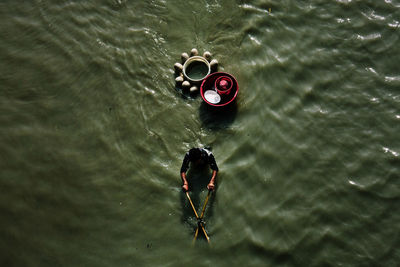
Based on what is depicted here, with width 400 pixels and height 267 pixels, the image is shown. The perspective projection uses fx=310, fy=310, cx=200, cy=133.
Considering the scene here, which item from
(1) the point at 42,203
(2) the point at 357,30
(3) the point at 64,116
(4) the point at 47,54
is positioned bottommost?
(1) the point at 42,203

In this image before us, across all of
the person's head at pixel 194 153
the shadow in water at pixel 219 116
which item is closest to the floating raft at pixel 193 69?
the shadow in water at pixel 219 116

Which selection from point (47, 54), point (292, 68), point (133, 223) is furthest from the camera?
point (47, 54)

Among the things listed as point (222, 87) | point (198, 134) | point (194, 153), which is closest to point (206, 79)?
point (222, 87)

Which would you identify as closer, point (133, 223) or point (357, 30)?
point (133, 223)

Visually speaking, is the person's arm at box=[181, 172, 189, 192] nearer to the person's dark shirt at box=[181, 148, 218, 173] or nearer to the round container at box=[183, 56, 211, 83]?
the person's dark shirt at box=[181, 148, 218, 173]

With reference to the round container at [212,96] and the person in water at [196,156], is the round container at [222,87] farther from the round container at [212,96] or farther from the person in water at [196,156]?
the person in water at [196,156]

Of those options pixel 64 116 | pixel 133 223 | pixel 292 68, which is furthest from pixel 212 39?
pixel 133 223

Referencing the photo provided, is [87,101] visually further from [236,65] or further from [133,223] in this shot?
[236,65]
